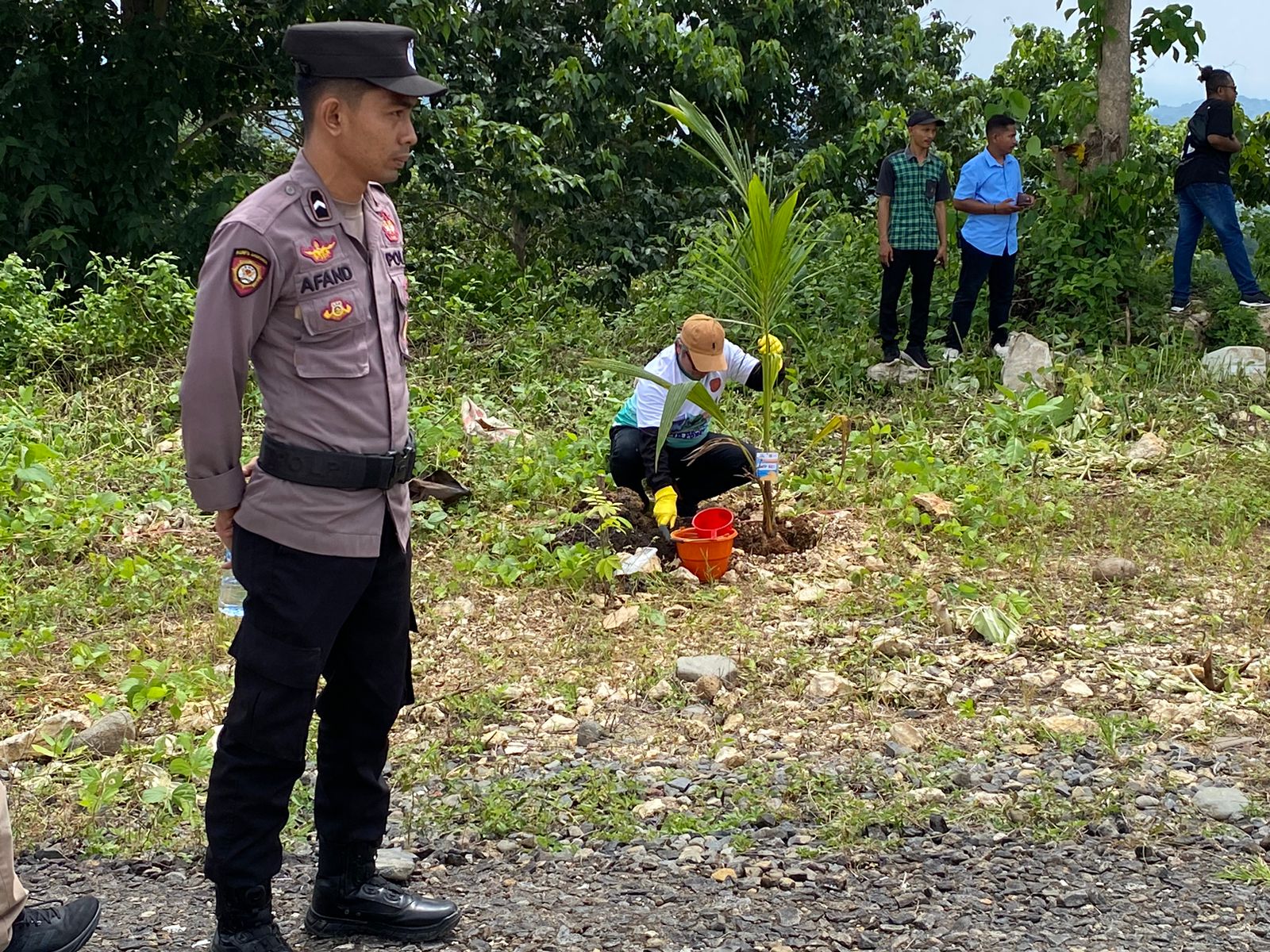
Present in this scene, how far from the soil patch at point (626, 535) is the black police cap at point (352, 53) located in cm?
290

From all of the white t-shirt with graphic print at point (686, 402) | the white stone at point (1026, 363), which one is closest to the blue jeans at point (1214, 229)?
the white stone at point (1026, 363)

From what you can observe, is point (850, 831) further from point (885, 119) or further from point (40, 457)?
point (885, 119)

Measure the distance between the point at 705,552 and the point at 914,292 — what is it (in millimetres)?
3255

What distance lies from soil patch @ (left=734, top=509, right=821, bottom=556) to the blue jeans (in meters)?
3.67

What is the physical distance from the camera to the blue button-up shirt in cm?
741

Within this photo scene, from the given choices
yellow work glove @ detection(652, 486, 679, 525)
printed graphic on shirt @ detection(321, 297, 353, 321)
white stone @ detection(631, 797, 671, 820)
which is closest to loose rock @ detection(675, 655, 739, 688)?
white stone @ detection(631, 797, 671, 820)

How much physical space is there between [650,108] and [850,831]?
918 cm

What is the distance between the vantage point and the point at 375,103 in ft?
7.90

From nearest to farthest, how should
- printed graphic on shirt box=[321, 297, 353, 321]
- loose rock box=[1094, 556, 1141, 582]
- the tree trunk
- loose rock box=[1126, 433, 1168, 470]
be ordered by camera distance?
printed graphic on shirt box=[321, 297, 353, 321] < loose rock box=[1094, 556, 1141, 582] < loose rock box=[1126, 433, 1168, 470] < the tree trunk

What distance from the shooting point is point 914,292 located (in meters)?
7.61

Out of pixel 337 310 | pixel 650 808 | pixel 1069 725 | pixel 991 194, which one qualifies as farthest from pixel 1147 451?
pixel 337 310

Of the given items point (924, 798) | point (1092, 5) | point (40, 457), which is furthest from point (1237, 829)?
point (1092, 5)

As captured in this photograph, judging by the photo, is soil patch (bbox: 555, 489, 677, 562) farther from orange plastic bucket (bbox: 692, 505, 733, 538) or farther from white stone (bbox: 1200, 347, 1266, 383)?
white stone (bbox: 1200, 347, 1266, 383)

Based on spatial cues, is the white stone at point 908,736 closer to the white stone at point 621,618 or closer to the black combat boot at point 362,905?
the white stone at point 621,618
